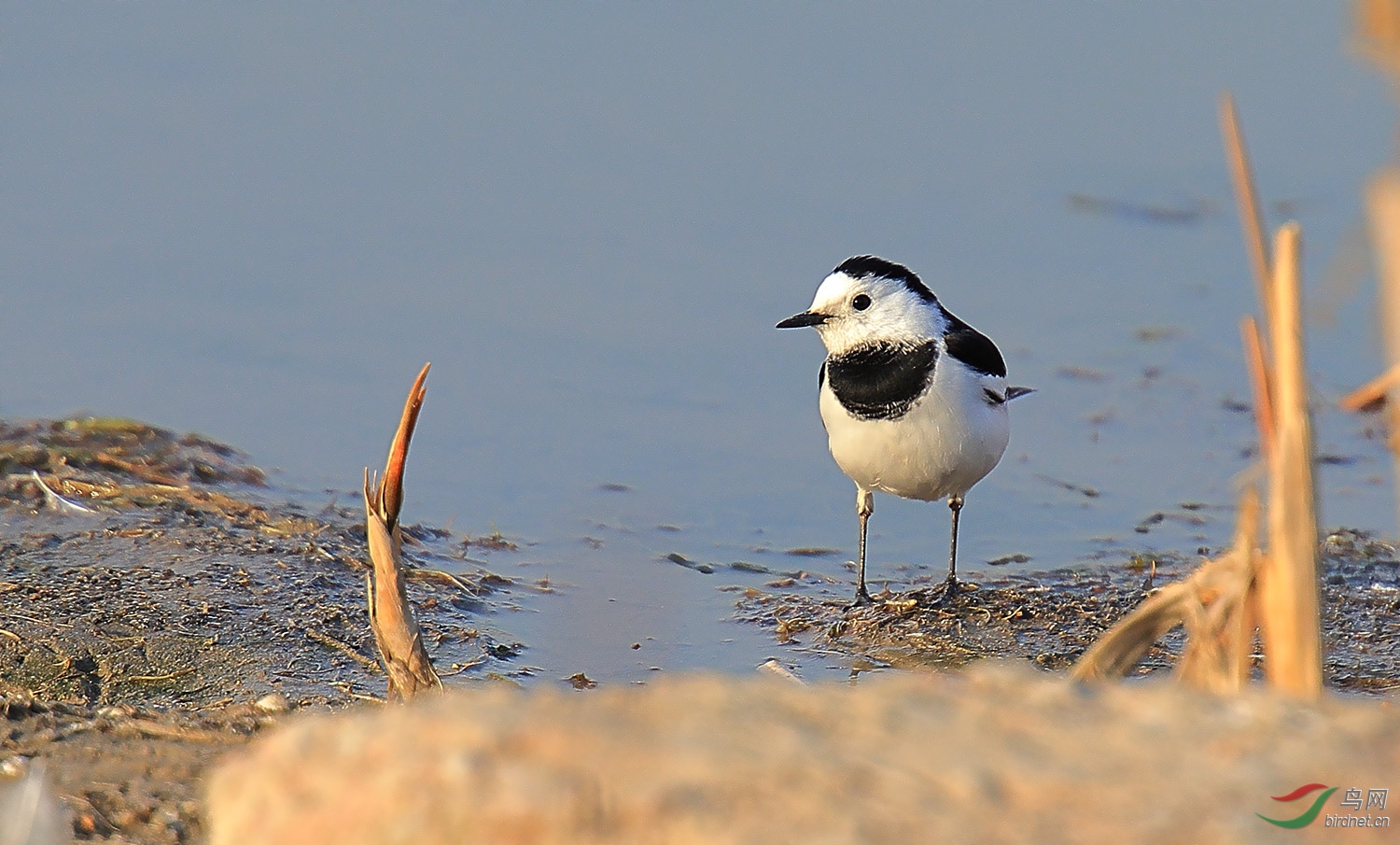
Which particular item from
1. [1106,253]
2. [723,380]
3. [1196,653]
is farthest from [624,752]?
[1106,253]

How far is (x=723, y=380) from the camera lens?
28.7ft

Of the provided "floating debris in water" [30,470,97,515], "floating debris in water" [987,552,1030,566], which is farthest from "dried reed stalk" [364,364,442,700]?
"floating debris in water" [987,552,1030,566]

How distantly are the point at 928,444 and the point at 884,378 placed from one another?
34 centimetres

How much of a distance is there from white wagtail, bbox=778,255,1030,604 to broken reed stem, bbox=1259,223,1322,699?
3.58 meters

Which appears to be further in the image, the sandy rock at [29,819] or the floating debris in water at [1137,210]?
the floating debris in water at [1137,210]

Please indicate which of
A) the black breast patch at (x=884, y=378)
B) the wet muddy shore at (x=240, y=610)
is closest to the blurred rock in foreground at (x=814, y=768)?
the wet muddy shore at (x=240, y=610)

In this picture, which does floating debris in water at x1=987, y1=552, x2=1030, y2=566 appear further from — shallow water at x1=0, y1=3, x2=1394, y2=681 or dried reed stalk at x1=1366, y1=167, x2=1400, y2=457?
dried reed stalk at x1=1366, y1=167, x2=1400, y2=457

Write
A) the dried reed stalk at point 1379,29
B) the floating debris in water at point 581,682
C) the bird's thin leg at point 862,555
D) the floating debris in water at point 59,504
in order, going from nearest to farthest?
the dried reed stalk at point 1379,29
the floating debris in water at point 581,682
the floating debris in water at point 59,504
the bird's thin leg at point 862,555

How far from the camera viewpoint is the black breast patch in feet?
21.3

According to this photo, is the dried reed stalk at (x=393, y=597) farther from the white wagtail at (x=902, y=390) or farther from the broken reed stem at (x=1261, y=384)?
the white wagtail at (x=902, y=390)
